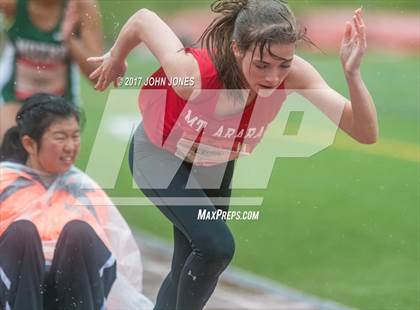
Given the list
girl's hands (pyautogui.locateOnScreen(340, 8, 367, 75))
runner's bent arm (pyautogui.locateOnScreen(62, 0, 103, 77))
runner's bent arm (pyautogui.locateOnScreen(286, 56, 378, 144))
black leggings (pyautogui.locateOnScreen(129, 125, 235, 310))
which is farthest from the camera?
runner's bent arm (pyautogui.locateOnScreen(62, 0, 103, 77))

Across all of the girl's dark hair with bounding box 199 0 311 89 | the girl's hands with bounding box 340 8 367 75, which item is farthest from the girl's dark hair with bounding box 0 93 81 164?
the girl's hands with bounding box 340 8 367 75

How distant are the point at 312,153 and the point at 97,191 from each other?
1.22m

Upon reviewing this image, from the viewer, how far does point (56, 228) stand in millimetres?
4332

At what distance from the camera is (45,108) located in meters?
4.51

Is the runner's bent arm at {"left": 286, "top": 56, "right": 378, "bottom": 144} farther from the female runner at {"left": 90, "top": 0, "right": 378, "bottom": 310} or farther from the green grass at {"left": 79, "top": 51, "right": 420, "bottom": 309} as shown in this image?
the green grass at {"left": 79, "top": 51, "right": 420, "bottom": 309}

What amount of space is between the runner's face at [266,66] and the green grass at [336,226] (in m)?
0.79

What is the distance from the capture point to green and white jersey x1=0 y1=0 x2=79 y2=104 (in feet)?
21.4

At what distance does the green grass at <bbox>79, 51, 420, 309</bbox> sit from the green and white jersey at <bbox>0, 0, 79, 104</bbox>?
0.41 meters

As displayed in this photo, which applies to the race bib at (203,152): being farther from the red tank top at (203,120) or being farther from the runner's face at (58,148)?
the runner's face at (58,148)

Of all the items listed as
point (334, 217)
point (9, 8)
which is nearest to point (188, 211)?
point (9, 8)

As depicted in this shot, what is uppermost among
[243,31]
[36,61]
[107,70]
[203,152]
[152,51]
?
[243,31]

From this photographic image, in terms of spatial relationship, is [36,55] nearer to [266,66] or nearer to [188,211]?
[188,211]

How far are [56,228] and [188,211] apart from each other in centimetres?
69

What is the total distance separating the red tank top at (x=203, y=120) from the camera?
3.86m
